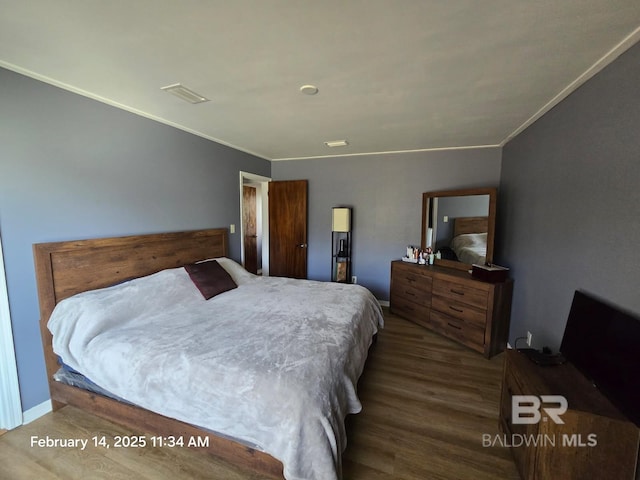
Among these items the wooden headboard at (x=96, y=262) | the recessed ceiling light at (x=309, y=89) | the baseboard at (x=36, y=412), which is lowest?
the baseboard at (x=36, y=412)

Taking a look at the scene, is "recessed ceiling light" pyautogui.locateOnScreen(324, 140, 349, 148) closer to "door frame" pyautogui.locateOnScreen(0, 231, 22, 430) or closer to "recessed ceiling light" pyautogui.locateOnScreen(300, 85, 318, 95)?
"recessed ceiling light" pyautogui.locateOnScreen(300, 85, 318, 95)

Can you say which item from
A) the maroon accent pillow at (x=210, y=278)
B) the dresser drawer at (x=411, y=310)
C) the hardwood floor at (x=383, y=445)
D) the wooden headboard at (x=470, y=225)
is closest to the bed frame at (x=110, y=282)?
the hardwood floor at (x=383, y=445)

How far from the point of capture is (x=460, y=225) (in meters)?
3.30

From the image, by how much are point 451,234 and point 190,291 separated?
3.16m

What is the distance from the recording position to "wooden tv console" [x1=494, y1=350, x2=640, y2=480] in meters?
1.08

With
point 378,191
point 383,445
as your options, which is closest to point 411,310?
point 378,191

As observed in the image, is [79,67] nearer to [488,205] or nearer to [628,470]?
[628,470]

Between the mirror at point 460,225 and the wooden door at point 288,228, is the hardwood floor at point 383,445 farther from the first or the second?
the wooden door at point 288,228

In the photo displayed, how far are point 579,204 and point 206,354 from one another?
2565 millimetres

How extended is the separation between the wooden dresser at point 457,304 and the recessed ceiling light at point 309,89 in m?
2.39

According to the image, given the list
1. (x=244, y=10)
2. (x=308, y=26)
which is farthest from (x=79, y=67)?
(x=308, y=26)

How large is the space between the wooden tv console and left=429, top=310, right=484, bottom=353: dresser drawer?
1366 mm

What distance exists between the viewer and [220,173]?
3.43 m

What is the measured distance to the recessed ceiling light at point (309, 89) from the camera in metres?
1.88
